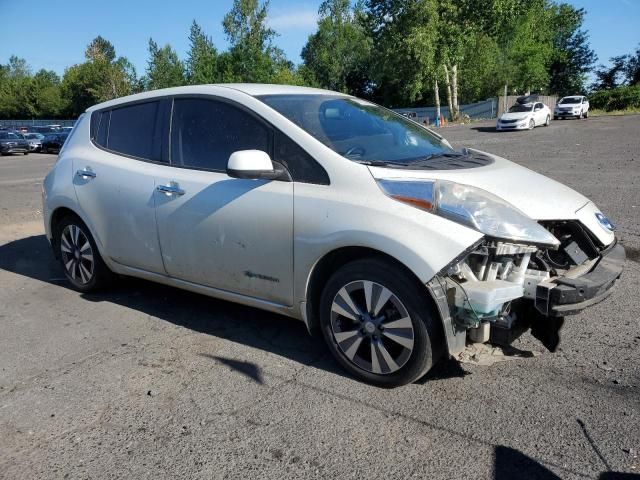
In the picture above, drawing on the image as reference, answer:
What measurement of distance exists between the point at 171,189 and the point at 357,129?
142cm

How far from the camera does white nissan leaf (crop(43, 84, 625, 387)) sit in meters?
2.98

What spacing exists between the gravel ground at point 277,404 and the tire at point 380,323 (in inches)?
5.8

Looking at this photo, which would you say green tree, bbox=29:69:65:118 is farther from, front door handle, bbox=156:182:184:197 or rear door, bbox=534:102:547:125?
front door handle, bbox=156:182:184:197

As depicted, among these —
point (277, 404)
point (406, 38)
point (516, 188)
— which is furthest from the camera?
point (406, 38)

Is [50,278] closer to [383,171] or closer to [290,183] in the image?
[290,183]

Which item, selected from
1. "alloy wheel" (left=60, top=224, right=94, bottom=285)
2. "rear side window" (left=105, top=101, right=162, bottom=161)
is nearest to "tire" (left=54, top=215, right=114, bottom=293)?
"alloy wheel" (left=60, top=224, right=94, bottom=285)

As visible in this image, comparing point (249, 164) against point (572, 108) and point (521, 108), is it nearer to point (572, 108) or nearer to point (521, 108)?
point (521, 108)

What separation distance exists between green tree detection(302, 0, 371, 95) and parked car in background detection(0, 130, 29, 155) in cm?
4657

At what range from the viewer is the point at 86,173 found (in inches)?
190

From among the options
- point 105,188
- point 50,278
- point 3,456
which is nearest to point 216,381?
point 3,456

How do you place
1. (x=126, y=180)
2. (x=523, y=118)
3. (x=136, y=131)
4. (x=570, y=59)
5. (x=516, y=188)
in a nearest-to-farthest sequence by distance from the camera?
(x=516, y=188) < (x=126, y=180) < (x=136, y=131) < (x=523, y=118) < (x=570, y=59)

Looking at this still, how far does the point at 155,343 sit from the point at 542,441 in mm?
2668

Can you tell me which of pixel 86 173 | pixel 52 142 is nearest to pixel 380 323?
pixel 86 173

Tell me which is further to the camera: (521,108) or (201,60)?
(201,60)
